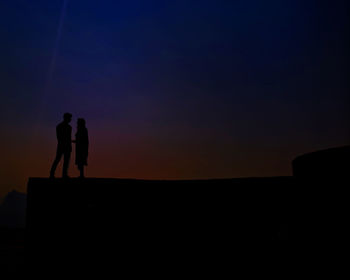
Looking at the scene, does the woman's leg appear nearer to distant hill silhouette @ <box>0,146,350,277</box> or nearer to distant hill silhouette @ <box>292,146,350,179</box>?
distant hill silhouette @ <box>0,146,350,277</box>

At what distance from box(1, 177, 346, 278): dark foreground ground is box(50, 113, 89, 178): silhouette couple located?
1.09 m

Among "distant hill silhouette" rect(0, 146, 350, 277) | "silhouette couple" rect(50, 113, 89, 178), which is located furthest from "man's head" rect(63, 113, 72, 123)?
"distant hill silhouette" rect(0, 146, 350, 277)

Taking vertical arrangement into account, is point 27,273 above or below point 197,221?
below

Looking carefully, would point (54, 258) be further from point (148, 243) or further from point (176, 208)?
point (176, 208)

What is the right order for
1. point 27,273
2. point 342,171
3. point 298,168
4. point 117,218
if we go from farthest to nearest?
1. point 117,218
2. point 27,273
3. point 298,168
4. point 342,171

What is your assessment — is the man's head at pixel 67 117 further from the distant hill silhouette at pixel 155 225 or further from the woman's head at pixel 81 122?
the distant hill silhouette at pixel 155 225

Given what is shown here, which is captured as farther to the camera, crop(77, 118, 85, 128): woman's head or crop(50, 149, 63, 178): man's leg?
crop(77, 118, 85, 128): woman's head

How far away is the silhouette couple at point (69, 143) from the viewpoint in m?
8.81

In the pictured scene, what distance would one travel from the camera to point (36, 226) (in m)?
7.51

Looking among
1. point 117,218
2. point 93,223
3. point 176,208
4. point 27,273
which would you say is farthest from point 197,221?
point 27,273

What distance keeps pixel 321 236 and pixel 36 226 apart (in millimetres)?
6516

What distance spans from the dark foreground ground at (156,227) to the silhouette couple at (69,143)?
1.09 metres

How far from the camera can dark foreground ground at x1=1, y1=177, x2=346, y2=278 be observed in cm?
735

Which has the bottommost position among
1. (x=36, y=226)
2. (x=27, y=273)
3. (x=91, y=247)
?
(x=27, y=273)
